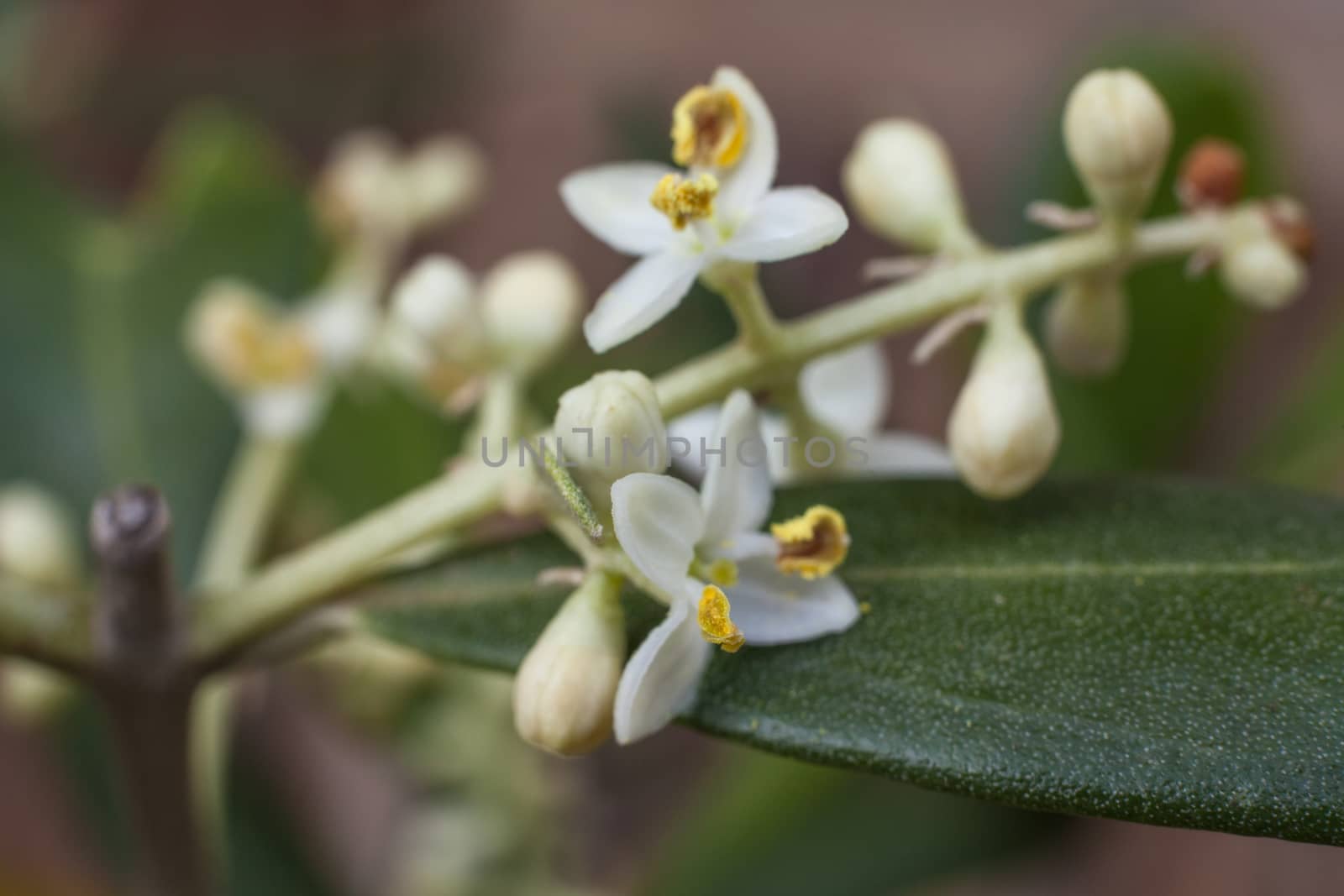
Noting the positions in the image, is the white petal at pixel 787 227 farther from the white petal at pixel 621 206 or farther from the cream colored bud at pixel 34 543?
the cream colored bud at pixel 34 543

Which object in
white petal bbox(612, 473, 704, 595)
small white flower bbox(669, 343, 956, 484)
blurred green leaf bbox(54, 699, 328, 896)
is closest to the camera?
white petal bbox(612, 473, 704, 595)

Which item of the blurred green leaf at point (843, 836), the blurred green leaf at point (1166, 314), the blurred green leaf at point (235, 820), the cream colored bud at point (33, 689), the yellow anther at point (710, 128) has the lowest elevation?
the blurred green leaf at point (843, 836)

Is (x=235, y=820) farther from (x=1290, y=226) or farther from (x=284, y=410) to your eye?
(x=1290, y=226)

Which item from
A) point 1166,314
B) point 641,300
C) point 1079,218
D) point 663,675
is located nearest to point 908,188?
point 1079,218

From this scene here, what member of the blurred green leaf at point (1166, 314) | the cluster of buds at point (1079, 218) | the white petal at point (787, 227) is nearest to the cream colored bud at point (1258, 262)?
Answer: the cluster of buds at point (1079, 218)

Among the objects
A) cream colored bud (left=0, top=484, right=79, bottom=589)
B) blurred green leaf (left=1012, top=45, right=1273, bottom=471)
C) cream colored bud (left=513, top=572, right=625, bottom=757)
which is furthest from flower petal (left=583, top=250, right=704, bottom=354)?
blurred green leaf (left=1012, top=45, right=1273, bottom=471)

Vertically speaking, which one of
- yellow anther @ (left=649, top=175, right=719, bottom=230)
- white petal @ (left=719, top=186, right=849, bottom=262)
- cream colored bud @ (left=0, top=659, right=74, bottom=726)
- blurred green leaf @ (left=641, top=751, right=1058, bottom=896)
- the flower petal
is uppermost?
yellow anther @ (left=649, top=175, right=719, bottom=230)

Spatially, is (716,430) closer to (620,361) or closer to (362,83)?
(620,361)

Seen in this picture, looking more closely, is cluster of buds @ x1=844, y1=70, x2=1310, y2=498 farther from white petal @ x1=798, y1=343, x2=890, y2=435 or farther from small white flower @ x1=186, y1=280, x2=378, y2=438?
small white flower @ x1=186, y1=280, x2=378, y2=438
